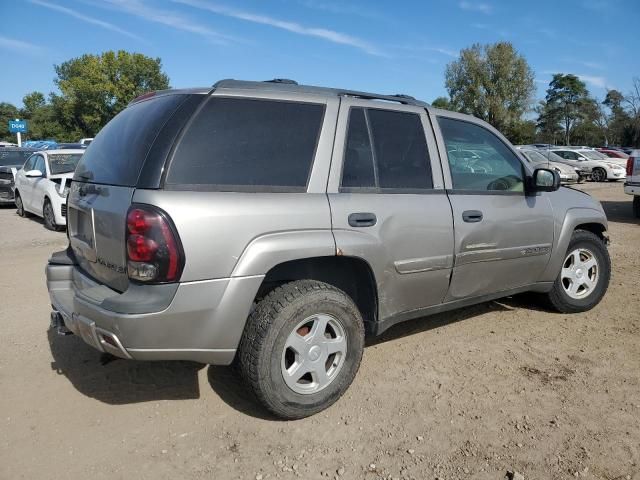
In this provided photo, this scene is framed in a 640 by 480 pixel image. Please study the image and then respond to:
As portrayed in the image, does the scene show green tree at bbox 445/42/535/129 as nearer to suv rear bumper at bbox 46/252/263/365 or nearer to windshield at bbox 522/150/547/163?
windshield at bbox 522/150/547/163

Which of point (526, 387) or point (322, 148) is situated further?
point (526, 387)

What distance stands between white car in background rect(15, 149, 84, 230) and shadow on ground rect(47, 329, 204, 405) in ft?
20.8

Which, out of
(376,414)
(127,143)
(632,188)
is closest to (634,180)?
(632,188)

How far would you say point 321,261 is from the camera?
3135 millimetres

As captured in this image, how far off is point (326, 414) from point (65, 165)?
9.58 m

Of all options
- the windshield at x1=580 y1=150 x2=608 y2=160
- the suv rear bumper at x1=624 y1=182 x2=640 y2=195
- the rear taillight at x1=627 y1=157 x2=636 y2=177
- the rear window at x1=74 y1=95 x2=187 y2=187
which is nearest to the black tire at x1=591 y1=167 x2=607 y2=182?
the windshield at x1=580 y1=150 x2=608 y2=160

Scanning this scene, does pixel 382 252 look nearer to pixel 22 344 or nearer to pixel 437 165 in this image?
pixel 437 165

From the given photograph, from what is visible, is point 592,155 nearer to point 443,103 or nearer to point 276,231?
point 276,231

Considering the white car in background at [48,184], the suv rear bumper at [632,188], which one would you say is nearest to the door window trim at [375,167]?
the white car in background at [48,184]

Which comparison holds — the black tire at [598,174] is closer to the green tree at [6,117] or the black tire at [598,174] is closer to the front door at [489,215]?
the front door at [489,215]

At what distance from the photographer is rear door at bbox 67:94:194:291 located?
2670 millimetres

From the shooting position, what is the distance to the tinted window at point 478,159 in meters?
3.75

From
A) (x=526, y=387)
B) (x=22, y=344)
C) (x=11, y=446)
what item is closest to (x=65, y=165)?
(x=22, y=344)

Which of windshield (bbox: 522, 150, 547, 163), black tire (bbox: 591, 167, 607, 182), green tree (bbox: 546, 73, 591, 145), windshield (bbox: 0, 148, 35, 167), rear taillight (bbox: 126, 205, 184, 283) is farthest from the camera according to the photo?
green tree (bbox: 546, 73, 591, 145)
